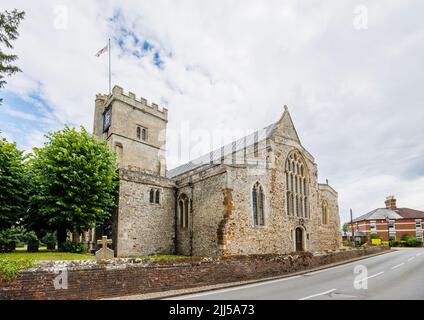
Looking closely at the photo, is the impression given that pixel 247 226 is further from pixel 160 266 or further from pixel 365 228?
pixel 365 228

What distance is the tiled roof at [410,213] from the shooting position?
61.1m

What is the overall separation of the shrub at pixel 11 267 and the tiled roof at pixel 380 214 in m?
74.3

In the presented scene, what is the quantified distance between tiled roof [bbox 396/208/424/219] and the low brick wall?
64687mm

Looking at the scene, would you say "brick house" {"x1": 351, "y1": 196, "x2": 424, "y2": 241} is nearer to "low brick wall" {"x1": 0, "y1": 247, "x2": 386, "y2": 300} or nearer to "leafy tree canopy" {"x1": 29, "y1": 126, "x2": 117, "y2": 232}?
"low brick wall" {"x1": 0, "y1": 247, "x2": 386, "y2": 300}

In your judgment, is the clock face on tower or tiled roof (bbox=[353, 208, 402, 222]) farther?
tiled roof (bbox=[353, 208, 402, 222])

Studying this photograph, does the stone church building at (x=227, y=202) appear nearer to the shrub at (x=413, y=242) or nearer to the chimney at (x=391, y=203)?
the shrub at (x=413, y=242)

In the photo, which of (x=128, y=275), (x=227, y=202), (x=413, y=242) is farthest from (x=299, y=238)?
(x=413, y=242)

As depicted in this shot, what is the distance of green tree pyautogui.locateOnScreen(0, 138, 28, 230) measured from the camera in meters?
18.1

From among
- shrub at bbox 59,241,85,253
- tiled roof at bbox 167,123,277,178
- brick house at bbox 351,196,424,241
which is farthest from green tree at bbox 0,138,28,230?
brick house at bbox 351,196,424,241

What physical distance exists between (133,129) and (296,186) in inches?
769

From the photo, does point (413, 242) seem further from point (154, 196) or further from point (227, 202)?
point (154, 196)

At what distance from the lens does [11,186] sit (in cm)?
1836
